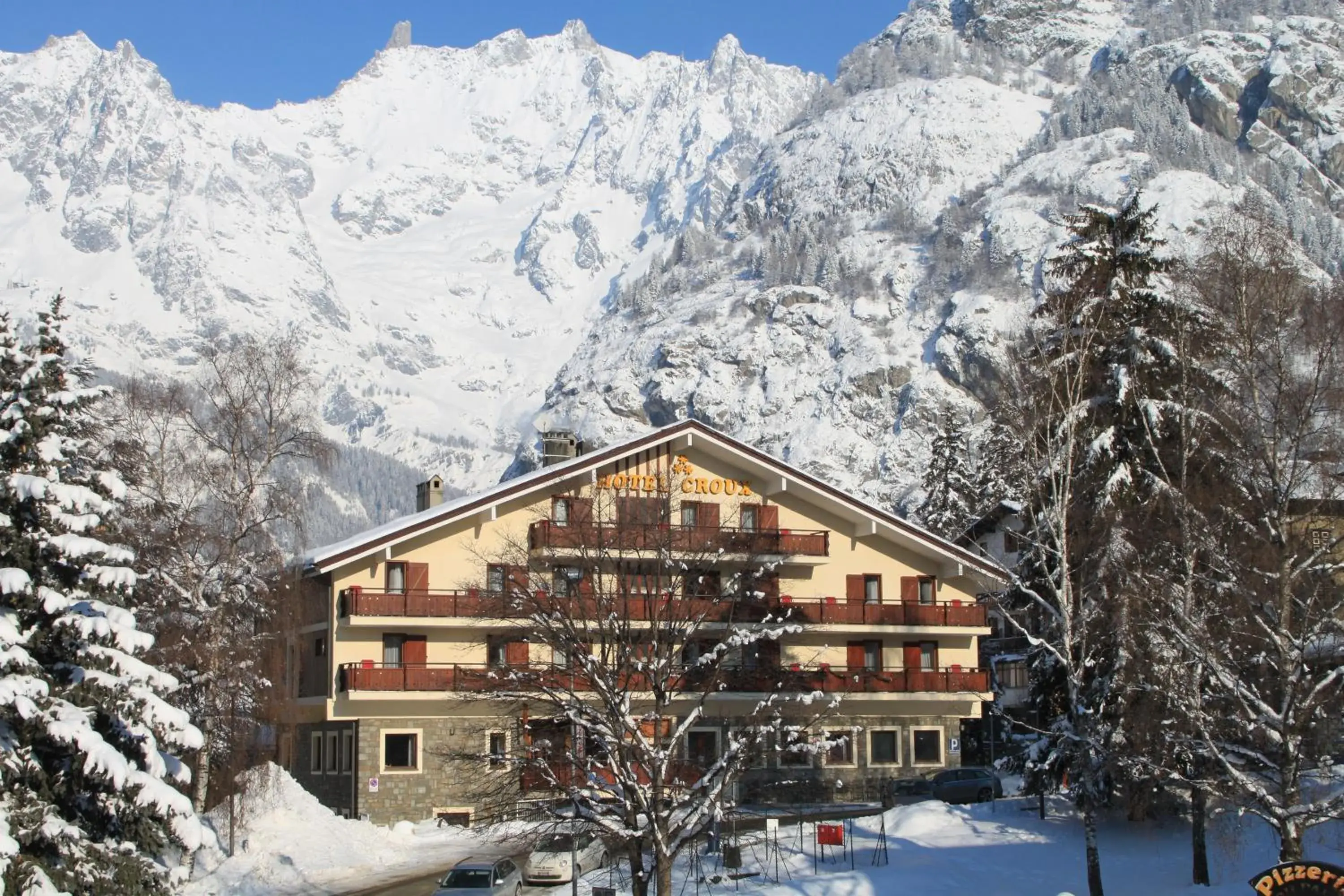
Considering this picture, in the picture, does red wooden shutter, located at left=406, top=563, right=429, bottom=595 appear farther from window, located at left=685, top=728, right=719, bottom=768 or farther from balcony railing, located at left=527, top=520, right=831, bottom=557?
window, located at left=685, top=728, right=719, bottom=768

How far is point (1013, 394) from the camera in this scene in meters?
36.8

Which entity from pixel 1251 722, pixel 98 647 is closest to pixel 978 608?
pixel 1251 722

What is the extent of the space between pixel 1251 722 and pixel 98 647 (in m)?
20.5

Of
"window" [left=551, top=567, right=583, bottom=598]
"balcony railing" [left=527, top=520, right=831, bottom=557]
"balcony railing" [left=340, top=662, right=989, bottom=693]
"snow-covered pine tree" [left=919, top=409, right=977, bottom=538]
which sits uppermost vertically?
"snow-covered pine tree" [left=919, top=409, right=977, bottom=538]

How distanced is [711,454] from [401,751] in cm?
1549

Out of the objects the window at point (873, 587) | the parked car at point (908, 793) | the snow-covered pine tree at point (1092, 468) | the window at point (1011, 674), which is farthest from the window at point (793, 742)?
the window at point (1011, 674)

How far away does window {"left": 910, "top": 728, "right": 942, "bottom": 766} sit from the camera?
57.1 m

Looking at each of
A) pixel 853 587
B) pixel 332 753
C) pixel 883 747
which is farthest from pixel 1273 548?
pixel 332 753

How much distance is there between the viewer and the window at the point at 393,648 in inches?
2078

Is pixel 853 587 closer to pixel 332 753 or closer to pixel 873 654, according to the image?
pixel 873 654

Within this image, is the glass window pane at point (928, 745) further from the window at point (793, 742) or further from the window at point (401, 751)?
the window at point (793, 742)

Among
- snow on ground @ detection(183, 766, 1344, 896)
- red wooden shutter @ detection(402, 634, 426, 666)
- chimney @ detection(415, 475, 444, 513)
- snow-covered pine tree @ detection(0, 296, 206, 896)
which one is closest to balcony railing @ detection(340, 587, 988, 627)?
red wooden shutter @ detection(402, 634, 426, 666)

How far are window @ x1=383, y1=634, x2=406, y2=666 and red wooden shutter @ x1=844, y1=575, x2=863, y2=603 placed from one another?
16.5 metres

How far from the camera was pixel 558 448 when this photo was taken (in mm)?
66125
